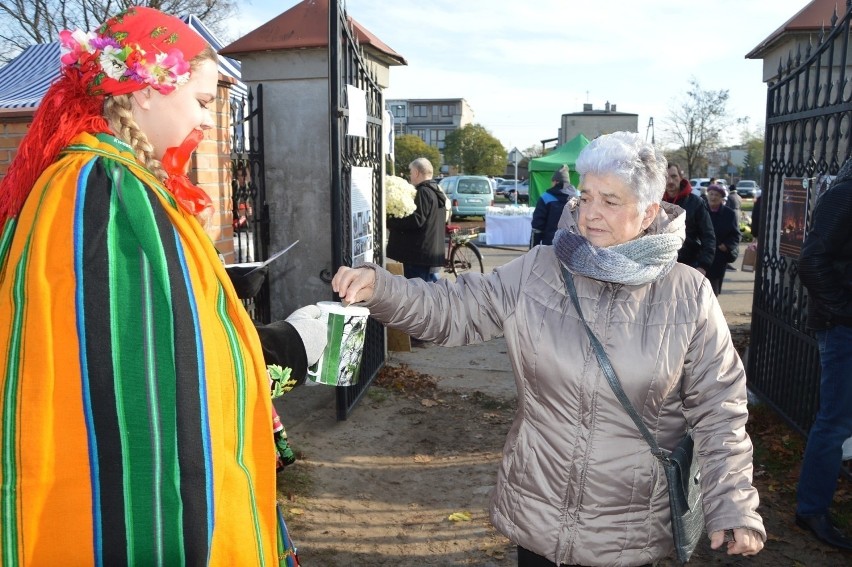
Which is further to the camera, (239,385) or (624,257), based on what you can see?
(624,257)

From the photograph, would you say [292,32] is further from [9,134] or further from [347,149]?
[9,134]

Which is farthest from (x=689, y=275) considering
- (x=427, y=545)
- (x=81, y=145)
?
(x=427, y=545)

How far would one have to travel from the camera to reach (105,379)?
1364 millimetres

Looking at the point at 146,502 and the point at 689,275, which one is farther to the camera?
the point at 689,275

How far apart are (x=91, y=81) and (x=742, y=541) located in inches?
79.6

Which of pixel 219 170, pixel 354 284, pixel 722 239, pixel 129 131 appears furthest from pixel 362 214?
pixel 722 239

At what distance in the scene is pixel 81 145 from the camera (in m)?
1.49

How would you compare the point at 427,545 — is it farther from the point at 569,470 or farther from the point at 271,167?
the point at 271,167

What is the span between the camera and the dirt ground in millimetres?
3705

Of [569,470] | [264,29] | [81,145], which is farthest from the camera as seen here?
[264,29]

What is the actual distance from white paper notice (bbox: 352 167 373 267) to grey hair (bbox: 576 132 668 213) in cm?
300

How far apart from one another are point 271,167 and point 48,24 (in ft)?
87.2

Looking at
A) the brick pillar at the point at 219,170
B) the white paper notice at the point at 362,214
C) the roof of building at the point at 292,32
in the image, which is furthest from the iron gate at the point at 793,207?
the brick pillar at the point at 219,170

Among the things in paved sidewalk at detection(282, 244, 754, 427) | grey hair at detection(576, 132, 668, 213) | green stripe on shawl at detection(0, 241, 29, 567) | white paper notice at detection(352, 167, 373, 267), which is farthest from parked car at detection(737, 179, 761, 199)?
green stripe on shawl at detection(0, 241, 29, 567)
